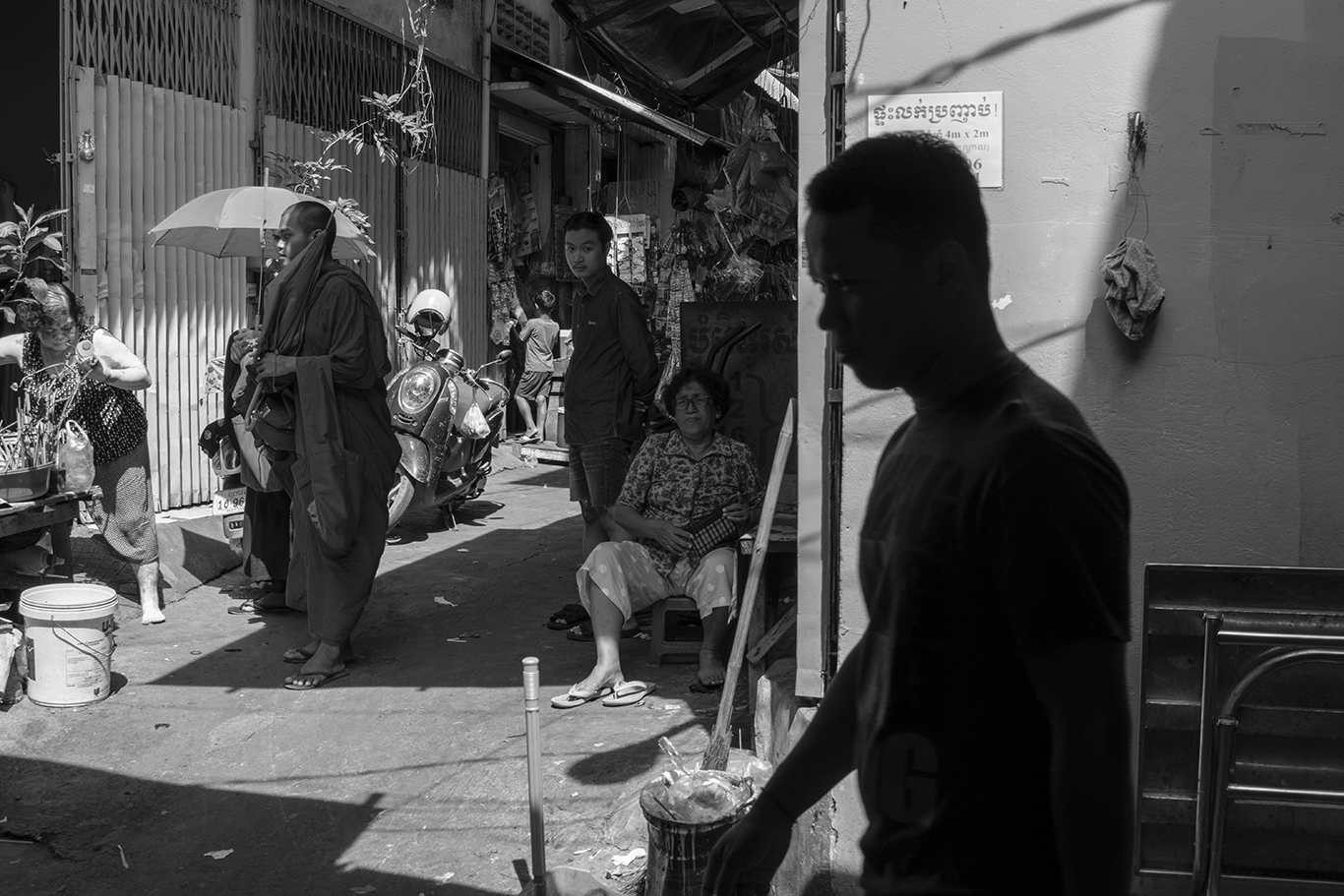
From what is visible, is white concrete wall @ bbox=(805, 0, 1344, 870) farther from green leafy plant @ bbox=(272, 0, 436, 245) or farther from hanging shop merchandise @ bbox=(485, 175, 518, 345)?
hanging shop merchandise @ bbox=(485, 175, 518, 345)

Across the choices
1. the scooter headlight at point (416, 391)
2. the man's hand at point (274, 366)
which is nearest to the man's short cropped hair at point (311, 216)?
the man's hand at point (274, 366)

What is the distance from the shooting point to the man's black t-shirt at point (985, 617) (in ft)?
4.64

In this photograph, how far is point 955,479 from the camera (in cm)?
150

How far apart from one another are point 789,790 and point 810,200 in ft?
2.80

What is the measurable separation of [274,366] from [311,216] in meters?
0.76

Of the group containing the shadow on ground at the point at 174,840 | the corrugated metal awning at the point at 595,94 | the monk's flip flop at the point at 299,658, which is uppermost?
the corrugated metal awning at the point at 595,94

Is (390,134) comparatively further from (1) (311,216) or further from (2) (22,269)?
(1) (311,216)

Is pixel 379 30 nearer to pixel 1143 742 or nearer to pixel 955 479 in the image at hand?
pixel 1143 742

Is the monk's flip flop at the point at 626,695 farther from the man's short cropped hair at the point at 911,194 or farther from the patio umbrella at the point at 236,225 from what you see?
the man's short cropped hair at the point at 911,194

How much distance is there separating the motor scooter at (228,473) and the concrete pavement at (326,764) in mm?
966

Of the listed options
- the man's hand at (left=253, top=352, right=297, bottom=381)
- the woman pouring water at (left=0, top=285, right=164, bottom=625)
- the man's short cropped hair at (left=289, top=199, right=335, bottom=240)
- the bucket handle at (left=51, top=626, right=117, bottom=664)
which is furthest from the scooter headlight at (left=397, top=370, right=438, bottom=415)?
the bucket handle at (left=51, top=626, right=117, bottom=664)

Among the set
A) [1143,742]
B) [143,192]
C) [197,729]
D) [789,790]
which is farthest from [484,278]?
[789,790]

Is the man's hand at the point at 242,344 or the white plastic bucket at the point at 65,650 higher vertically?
the man's hand at the point at 242,344

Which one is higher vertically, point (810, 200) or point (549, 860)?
point (810, 200)
